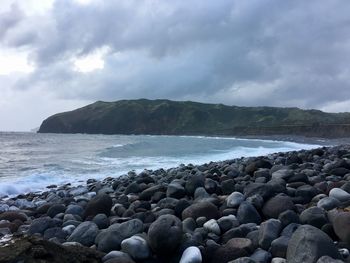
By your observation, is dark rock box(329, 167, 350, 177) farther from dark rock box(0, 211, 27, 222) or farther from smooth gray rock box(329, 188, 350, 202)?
dark rock box(0, 211, 27, 222)

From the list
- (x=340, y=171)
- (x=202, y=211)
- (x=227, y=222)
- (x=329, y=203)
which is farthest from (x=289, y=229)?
(x=340, y=171)

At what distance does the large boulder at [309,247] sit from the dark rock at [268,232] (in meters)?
0.57

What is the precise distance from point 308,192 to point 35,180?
10419 mm

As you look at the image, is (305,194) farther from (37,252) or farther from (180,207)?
(37,252)

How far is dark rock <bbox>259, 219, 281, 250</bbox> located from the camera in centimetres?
404

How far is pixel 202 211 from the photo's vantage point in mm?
5273

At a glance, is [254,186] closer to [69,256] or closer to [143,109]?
[69,256]

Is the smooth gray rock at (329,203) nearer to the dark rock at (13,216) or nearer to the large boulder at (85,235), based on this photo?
the large boulder at (85,235)

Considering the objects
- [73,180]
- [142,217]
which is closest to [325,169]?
[142,217]

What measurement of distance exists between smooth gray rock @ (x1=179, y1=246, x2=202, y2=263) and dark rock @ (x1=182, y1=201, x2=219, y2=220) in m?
1.24

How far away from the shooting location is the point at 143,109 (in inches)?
5645

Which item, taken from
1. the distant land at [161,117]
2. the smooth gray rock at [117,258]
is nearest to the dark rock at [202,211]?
the smooth gray rock at [117,258]

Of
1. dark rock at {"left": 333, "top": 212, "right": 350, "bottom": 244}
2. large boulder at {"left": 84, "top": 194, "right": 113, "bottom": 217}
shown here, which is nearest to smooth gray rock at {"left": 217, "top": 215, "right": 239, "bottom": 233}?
dark rock at {"left": 333, "top": 212, "right": 350, "bottom": 244}

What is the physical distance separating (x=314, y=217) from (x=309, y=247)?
120 centimetres
